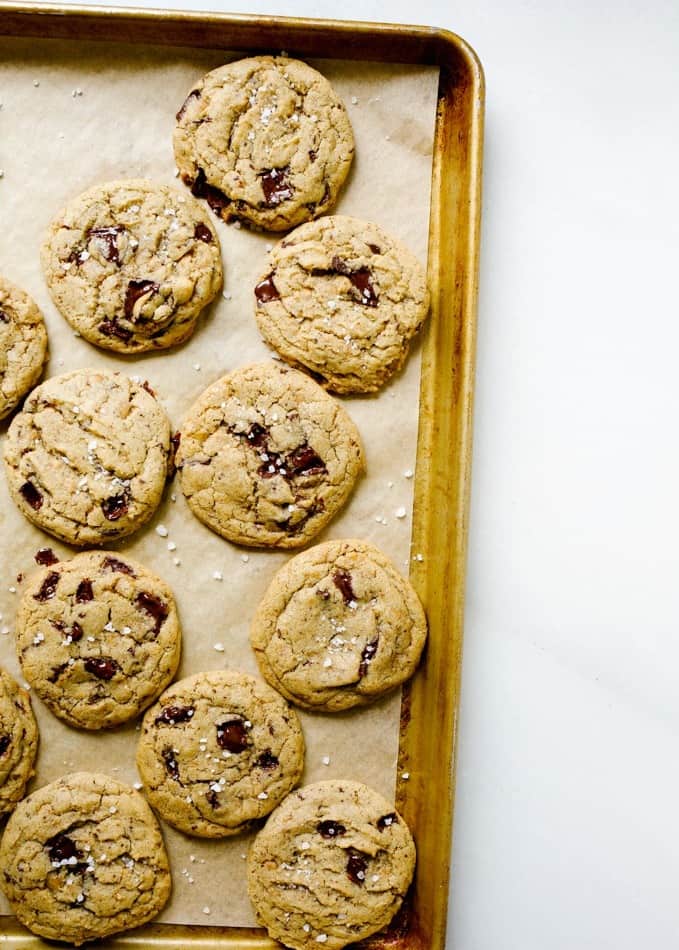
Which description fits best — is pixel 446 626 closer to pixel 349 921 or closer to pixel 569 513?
pixel 569 513

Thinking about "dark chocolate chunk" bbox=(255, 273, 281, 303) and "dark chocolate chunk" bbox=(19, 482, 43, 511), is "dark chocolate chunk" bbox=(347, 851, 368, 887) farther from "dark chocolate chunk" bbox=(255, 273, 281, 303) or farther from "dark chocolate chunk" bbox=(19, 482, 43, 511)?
"dark chocolate chunk" bbox=(255, 273, 281, 303)

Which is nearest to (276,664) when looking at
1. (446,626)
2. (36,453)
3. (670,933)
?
(446,626)

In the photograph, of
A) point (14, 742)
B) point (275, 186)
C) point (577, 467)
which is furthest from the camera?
point (577, 467)

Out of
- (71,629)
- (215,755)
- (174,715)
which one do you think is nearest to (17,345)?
(71,629)

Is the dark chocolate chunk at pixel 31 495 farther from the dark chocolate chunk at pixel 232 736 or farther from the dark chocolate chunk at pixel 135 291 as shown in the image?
the dark chocolate chunk at pixel 232 736

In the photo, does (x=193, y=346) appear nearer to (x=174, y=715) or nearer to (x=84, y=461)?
(x=84, y=461)

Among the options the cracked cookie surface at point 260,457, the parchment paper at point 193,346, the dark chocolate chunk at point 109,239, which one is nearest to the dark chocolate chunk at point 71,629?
the parchment paper at point 193,346
